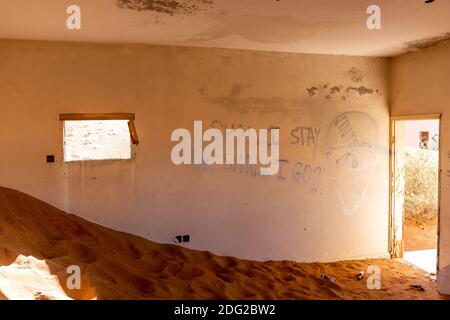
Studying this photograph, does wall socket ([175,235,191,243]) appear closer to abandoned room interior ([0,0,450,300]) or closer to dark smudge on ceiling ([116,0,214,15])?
abandoned room interior ([0,0,450,300])

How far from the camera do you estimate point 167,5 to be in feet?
12.4

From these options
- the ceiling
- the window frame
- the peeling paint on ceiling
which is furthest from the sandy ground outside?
the window frame

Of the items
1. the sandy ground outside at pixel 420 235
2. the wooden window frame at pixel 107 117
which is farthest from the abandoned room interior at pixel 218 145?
the sandy ground outside at pixel 420 235

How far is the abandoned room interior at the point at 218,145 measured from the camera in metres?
4.25

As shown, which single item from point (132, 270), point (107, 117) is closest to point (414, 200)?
point (132, 270)

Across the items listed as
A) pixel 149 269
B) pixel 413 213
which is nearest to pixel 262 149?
pixel 149 269

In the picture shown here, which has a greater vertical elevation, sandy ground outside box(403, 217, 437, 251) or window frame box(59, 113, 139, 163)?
window frame box(59, 113, 139, 163)

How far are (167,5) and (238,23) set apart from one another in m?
0.89

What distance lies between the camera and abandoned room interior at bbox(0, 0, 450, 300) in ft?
13.9

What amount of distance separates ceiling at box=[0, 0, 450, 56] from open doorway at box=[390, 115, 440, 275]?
161cm

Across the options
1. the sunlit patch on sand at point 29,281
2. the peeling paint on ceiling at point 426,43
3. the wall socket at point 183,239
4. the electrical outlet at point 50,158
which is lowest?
the wall socket at point 183,239

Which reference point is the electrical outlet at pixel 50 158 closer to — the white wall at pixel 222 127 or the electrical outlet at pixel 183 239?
the white wall at pixel 222 127

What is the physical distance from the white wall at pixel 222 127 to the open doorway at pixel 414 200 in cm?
20
